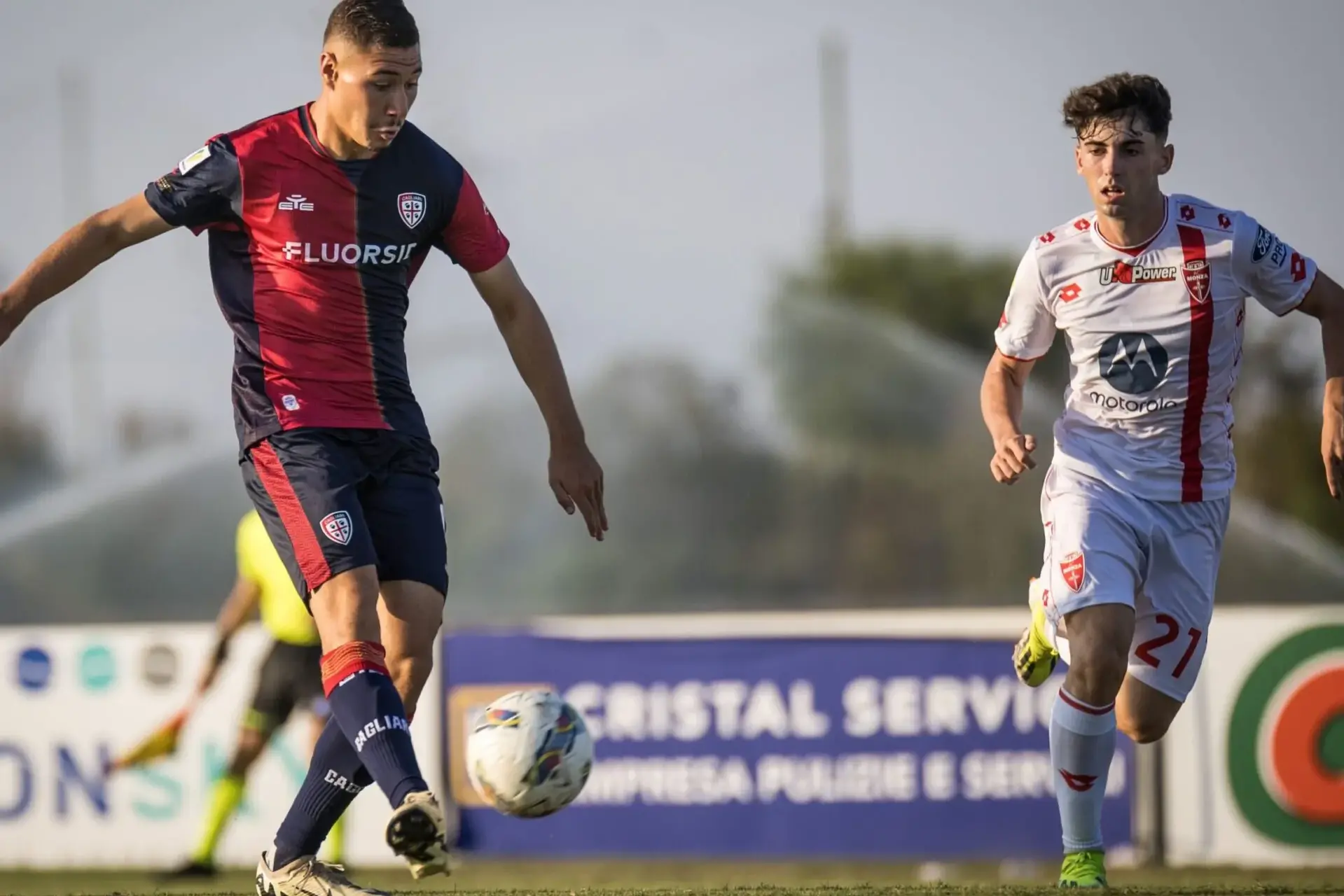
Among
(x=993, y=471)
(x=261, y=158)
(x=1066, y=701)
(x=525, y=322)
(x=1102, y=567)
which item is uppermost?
(x=261, y=158)

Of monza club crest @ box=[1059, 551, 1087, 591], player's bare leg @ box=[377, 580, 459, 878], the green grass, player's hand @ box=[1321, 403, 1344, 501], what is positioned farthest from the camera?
the green grass

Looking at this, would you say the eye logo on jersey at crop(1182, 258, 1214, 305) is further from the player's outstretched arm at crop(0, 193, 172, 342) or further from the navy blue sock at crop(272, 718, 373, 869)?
the player's outstretched arm at crop(0, 193, 172, 342)

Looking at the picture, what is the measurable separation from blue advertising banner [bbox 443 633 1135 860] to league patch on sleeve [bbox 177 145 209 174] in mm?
5753

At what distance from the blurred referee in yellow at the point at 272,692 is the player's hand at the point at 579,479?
15.7 feet

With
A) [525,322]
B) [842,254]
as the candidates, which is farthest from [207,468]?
[525,322]

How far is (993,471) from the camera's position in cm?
527

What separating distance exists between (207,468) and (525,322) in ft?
66.6

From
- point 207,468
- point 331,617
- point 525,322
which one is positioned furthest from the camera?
point 207,468

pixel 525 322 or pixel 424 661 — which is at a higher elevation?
pixel 525 322

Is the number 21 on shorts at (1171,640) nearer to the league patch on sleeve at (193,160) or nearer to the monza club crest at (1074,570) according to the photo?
the monza club crest at (1074,570)

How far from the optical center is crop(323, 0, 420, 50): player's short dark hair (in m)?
4.66

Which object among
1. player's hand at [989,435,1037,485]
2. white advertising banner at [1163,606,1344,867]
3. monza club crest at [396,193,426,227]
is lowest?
white advertising banner at [1163,606,1344,867]

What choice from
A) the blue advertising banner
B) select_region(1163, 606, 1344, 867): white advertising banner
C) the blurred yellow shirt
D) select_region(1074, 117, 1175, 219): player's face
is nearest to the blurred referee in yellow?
the blurred yellow shirt

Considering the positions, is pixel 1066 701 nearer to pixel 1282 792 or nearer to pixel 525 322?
pixel 525 322
